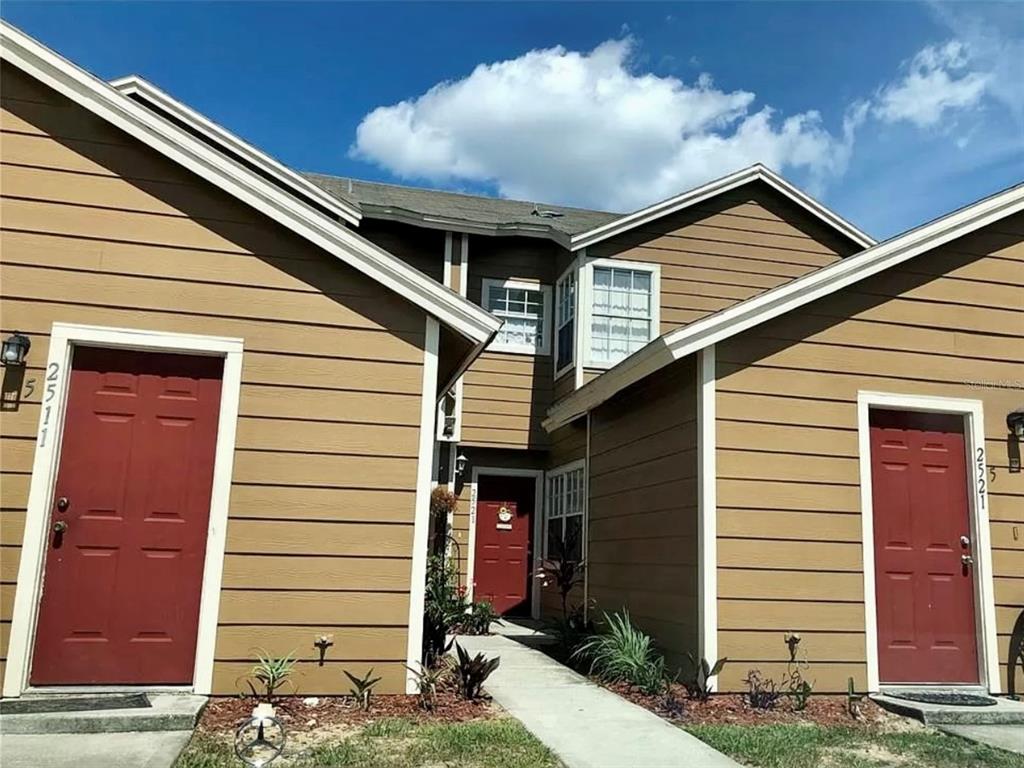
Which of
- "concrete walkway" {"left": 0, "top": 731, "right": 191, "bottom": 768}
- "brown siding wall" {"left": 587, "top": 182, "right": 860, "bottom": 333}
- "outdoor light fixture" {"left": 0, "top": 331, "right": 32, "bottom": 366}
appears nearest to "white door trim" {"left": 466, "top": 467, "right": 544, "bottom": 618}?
"brown siding wall" {"left": 587, "top": 182, "right": 860, "bottom": 333}

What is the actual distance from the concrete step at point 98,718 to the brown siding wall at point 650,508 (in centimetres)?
355

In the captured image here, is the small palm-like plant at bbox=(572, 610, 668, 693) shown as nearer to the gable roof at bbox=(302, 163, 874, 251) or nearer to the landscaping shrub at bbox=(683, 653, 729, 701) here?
the landscaping shrub at bbox=(683, 653, 729, 701)

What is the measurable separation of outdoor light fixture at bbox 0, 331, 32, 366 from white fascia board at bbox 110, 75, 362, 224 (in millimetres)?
4950

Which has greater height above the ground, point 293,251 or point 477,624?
point 293,251

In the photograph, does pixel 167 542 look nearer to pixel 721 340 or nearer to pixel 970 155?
pixel 721 340

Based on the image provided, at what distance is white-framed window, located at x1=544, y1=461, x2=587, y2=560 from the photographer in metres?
9.27

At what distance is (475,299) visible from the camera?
11266mm

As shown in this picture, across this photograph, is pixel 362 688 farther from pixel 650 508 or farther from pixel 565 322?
pixel 565 322

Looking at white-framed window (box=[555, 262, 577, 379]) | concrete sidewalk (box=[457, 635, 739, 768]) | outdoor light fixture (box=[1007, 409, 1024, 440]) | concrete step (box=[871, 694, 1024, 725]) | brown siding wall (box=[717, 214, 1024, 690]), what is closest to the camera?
concrete sidewalk (box=[457, 635, 739, 768])

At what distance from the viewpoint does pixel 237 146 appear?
960 centimetres

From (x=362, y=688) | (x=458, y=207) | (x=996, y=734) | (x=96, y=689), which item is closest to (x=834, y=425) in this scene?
(x=996, y=734)

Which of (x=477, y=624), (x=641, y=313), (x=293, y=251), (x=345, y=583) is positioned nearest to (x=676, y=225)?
(x=641, y=313)

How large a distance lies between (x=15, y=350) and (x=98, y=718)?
2.31 m

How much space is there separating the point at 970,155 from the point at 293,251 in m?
7.32
